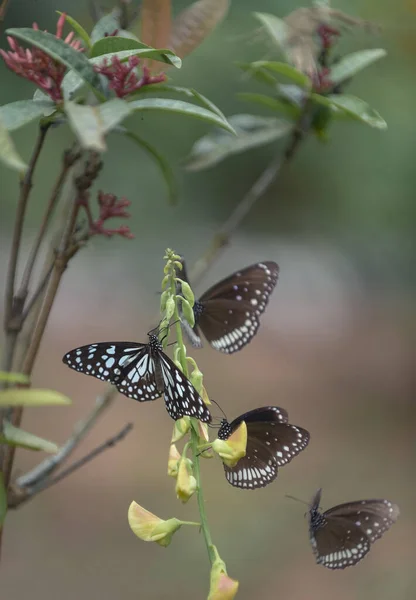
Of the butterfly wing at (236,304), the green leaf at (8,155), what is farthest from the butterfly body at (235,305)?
the green leaf at (8,155)

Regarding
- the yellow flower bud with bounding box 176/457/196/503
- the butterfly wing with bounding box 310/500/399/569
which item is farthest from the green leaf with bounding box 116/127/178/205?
the butterfly wing with bounding box 310/500/399/569

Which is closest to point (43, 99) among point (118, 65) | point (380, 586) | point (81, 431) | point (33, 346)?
point (118, 65)

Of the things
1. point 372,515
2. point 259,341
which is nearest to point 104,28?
point 372,515

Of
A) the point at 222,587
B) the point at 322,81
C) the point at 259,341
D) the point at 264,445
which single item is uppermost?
the point at 322,81

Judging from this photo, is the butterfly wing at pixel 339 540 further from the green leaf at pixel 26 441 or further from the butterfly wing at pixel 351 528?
the green leaf at pixel 26 441

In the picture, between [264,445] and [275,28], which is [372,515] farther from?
[275,28]

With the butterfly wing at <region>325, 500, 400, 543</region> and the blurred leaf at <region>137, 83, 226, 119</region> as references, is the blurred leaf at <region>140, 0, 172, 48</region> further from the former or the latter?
the butterfly wing at <region>325, 500, 400, 543</region>

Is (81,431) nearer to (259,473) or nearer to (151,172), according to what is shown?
(259,473)
